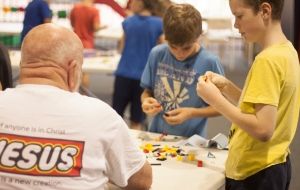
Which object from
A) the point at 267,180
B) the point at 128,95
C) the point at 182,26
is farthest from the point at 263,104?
the point at 128,95

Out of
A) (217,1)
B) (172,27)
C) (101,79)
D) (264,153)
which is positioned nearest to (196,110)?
(172,27)

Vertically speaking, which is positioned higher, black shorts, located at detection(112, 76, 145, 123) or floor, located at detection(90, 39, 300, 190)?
black shorts, located at detection(112, 76, 145, 123)

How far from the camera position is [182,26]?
205cm

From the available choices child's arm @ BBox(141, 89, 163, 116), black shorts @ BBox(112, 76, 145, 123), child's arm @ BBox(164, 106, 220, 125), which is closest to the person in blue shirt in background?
black shorts @ BBox(112, 76, 145, 123)

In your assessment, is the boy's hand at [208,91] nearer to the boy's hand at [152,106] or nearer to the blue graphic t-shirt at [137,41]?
the boy's hand at [152,106]

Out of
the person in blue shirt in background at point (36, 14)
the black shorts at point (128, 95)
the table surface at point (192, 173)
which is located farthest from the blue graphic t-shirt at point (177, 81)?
the person in blue shirt in background at point (36, 14)

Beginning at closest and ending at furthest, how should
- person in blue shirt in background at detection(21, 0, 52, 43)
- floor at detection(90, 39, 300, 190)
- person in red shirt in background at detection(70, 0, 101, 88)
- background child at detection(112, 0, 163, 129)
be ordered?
1. background child at detection(112, 0, 163, 129)
2. floor at detection(90, 39, 300, 190)
3. person in blue shirt in background at detection(21, 0, 52, 43)
4. person in red shirt in background at detection(70, 0, 101, 88)

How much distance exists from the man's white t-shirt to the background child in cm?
238

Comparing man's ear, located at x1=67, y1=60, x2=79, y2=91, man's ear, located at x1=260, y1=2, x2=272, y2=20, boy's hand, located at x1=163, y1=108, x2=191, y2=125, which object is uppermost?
man's ear, located at x1=260, y1=2, x2=272, y2=20

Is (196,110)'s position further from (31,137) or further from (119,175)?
(31,137)

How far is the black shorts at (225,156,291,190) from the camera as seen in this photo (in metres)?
1.60

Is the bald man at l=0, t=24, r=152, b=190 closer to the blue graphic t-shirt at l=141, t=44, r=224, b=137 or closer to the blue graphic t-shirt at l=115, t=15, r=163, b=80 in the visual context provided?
the blue graphic t-shirt at l=141, t=44, r=224, b=137

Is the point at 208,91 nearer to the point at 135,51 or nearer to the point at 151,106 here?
the point at 151,106

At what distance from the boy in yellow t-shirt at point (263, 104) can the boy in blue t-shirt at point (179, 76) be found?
445mm
